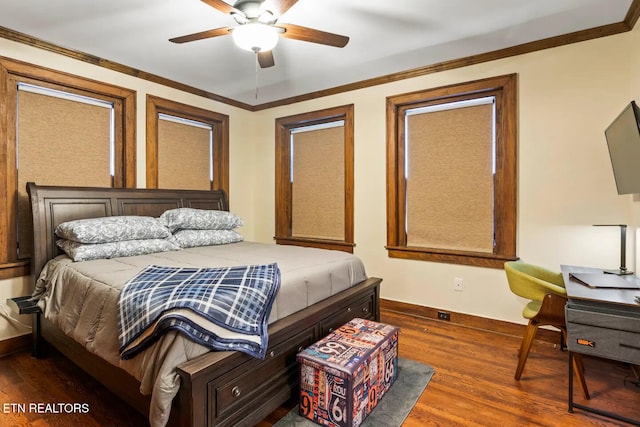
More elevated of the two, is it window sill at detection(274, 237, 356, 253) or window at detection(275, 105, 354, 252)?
window at detection(275, 105, 354, 252)

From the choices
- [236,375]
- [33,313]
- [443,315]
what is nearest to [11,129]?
[33,313]

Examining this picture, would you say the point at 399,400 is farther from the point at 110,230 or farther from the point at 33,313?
the point at 33,313

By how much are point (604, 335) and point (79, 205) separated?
3.82 m

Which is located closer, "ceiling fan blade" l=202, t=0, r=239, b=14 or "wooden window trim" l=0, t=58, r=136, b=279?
"ceiling fan blade" l=202, t=0, r=239, b=14

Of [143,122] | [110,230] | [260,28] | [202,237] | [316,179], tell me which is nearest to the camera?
[260,28]

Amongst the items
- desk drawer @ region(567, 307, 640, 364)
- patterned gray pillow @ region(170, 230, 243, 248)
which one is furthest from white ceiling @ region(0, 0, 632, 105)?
desk drawer @ region(567, 307, 640, 364)

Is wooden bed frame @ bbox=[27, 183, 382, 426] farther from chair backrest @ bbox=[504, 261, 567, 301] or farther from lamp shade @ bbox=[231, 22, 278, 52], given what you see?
lamp shade @ bbox=[231, 22, 278, 52]

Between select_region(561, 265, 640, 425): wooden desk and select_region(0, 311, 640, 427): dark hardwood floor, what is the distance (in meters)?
0.27

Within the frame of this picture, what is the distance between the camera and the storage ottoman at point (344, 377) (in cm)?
170

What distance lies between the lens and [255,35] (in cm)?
207

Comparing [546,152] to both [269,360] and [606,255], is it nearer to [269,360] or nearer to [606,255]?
[606,255]

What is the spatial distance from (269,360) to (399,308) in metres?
2.20

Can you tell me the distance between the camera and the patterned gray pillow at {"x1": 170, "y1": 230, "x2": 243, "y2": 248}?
314 centimetres

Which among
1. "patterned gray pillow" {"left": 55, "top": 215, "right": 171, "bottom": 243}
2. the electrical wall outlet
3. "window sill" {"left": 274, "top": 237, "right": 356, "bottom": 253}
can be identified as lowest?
the electrical wall outlet
